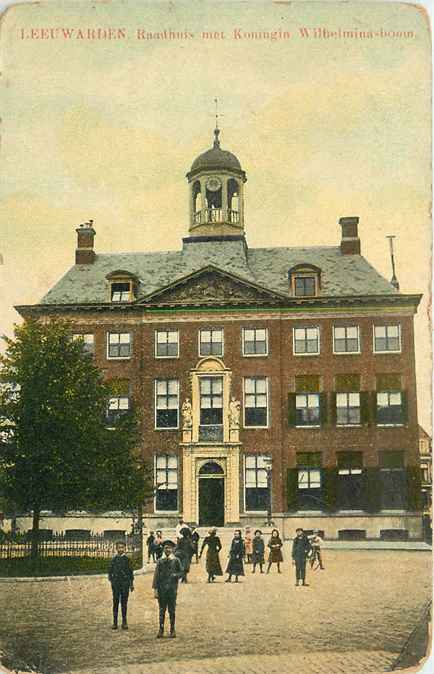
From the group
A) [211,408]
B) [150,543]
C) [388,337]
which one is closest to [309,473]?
[211,408]

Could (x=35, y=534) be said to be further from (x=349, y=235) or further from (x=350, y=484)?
(x=349, y=235)

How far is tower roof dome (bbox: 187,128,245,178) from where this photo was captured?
11836mm

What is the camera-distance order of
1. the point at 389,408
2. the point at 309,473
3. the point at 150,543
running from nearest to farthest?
the point at 389,408
the point at 150,543
the point at 309,473

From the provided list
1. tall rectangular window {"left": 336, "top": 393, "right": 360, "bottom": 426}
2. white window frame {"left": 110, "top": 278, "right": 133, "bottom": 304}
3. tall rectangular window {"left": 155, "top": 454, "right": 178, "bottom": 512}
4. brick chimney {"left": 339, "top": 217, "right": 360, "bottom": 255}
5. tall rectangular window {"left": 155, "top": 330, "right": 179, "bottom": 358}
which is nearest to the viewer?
brick chimney {"left": 339, "top": 217, "right": 360, "bottom": 255}

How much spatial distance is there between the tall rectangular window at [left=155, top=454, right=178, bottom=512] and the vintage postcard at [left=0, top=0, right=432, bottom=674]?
3 centimetres

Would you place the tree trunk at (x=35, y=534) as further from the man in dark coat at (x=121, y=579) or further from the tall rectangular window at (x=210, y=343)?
the tall rectangular window at (x=210, y=343)

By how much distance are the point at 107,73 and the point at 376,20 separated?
12.5 ft

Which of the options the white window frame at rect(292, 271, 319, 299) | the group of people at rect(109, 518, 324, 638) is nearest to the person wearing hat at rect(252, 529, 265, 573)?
the group of people at rect(109, 518, 324, 638)

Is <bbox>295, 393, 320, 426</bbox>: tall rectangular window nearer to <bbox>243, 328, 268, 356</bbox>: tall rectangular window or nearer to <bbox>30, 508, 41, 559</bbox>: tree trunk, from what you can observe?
<bbox>243, 328, 268, 356</bbox>: tall rectangular window

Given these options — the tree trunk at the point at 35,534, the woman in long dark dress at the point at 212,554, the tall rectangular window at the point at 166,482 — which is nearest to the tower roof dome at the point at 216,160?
the tall rectangular window at the point at 166,482

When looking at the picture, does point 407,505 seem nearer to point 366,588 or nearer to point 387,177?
point 366,588

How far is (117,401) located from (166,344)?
124 centimetres

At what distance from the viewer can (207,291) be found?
13.5 metres

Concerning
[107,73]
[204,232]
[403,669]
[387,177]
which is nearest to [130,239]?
[204,232]
